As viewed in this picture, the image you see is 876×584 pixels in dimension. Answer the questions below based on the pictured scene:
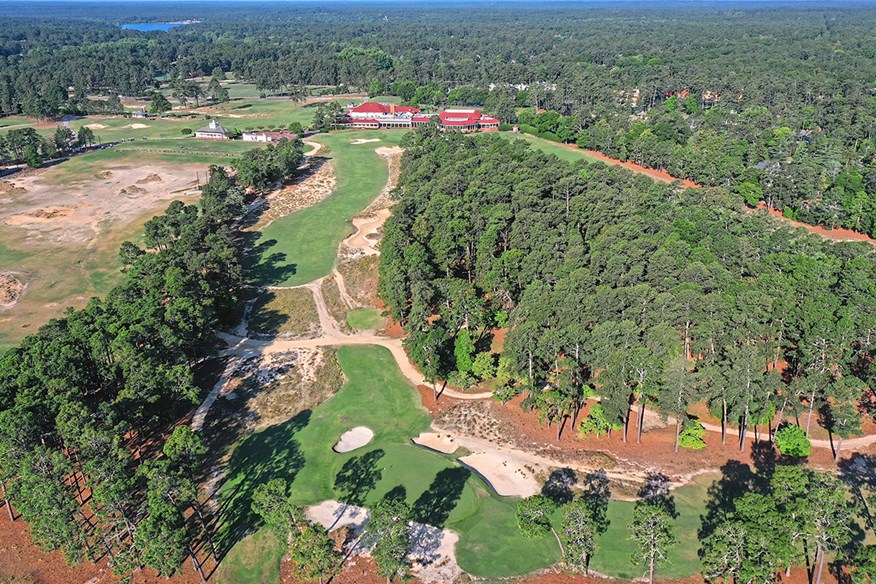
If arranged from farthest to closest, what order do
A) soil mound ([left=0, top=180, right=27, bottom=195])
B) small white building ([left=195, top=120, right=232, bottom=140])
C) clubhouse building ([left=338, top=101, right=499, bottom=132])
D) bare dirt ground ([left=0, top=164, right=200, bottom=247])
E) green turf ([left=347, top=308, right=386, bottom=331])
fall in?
1. clubhouse building ([left=338, top=101, right=499, bottom=132])
2. small white building ([left=195, top=120, right=232, bottom=140])
3. soil mound ([left=0, top=180, right=27, bottom=195])
4. bare dirt ground ([left=0, top=164, right=200, bottom=247])
5. green turf ([left=347, top=308, right=386, bottom=331])

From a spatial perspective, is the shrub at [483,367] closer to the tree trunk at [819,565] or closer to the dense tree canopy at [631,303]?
the dense tree canopy at [631,303]

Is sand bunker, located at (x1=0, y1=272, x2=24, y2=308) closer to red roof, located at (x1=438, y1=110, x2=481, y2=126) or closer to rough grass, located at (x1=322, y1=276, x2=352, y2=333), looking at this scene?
rough grass, located at (x1=322, y1=276, x2=352, y2=333)

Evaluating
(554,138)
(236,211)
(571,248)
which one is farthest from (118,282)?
(554,138)

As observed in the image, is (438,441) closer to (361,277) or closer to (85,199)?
(361,277)

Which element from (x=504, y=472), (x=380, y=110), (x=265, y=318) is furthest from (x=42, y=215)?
(x=504, y=472)

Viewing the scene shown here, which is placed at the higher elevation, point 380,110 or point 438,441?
point 380,110

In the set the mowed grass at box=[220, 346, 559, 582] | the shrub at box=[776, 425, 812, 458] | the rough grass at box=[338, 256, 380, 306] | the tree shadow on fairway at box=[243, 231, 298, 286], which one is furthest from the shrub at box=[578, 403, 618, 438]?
the tree shadow on fairway at box=[243, 231, 298, 286]
